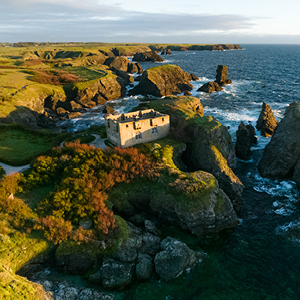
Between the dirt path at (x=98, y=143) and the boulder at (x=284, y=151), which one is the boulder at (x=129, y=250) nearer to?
the dirt path at (x=98, y=143)

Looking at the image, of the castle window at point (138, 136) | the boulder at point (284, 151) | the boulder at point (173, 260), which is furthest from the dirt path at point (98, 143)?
the boulder at point (284, 151)

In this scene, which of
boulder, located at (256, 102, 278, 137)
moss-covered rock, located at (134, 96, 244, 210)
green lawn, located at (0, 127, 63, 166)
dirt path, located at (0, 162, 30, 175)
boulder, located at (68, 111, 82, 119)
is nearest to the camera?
dirt path, located at (0, 162, 30, 175)

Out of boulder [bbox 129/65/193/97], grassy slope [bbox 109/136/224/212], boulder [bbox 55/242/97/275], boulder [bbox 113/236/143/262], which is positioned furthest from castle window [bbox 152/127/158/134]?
boulder [bbox 129/65/193/97]

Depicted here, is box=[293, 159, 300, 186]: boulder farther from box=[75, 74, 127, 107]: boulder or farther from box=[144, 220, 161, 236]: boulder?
box=[75, 74, 127, 107]: boulder

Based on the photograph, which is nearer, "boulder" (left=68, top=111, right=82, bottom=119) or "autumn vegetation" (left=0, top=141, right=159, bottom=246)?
"autumn vegetation" (left=0, top=141, right=159, bottom=246)

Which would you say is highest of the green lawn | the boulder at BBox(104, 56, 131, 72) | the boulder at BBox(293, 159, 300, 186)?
the boulder at BBox(104, 56, 131, 72)

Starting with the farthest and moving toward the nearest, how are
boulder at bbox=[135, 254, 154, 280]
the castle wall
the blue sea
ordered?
the castle wall
boulder at bbox=[135, 254, 154, 280]
the blue sea

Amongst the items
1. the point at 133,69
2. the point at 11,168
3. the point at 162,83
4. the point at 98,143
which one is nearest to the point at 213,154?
the point at 98,143
